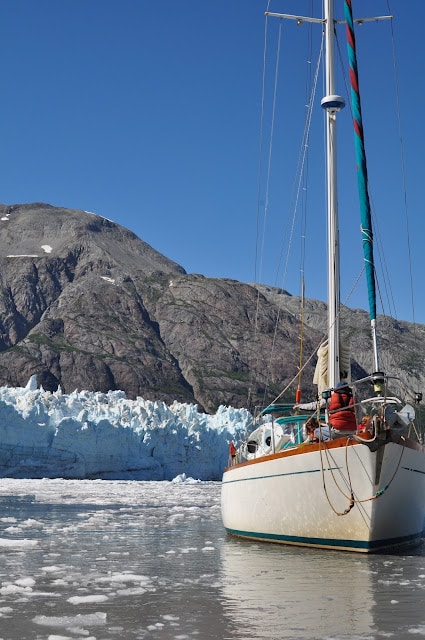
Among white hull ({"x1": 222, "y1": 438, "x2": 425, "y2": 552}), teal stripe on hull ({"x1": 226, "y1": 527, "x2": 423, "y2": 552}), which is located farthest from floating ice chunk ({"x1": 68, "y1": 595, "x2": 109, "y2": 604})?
teal stripe on hull ({"x1": 226, "y1": 527, "x2": 423, "y2": 552})

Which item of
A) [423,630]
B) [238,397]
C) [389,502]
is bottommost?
[423,630]

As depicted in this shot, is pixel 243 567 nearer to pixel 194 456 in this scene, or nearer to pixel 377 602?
pixel 377 602

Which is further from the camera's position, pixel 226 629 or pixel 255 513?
pixel 255 513

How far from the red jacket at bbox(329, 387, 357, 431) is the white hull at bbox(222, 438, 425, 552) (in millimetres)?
753

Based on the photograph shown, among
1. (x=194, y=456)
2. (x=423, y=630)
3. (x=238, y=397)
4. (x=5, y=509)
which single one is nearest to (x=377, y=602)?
(x=423, y=630)

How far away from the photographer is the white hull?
12.8 meters

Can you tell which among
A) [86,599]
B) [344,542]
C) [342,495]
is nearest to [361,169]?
[342,495]

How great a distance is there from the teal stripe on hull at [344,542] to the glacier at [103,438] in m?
43.4

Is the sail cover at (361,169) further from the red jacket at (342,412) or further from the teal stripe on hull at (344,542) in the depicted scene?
the teal stripe on hull at (344,542)

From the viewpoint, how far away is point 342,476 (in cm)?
1289

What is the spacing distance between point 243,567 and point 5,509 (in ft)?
54.1

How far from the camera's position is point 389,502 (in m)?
13.1

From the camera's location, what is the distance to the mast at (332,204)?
53.6 ft

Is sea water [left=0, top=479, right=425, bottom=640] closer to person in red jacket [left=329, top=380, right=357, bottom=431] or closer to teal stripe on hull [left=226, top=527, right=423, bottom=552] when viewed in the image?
teal stripe on hull [left=226, top=527, right=423, bottom=552]
